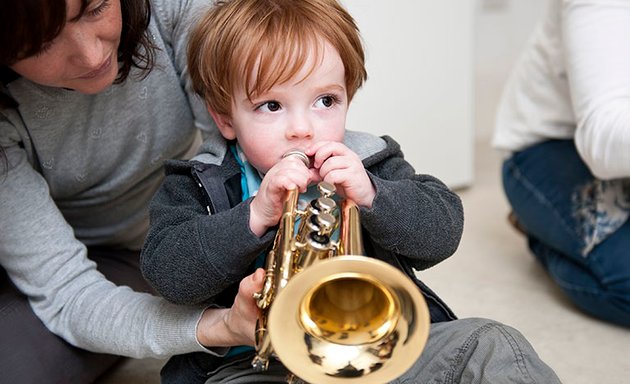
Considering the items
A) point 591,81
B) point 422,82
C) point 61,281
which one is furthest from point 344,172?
point 422,82

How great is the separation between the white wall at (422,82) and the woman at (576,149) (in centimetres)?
37

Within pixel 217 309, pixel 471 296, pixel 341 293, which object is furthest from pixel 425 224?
pixel 471 296

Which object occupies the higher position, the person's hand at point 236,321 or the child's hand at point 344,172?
the child's hand at point 344,172

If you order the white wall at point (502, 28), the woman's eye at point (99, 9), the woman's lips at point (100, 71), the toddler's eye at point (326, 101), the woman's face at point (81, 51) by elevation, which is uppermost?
the woman's eye at point (99, 9)

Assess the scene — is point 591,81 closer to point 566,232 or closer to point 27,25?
point 566,232

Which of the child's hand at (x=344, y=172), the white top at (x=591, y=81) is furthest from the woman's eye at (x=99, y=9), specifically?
the white top at (x=591, y=81)

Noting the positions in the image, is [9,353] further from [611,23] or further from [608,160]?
[611,23]

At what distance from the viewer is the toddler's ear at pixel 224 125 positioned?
1141 millimetres

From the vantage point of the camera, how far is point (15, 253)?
47.2 inches

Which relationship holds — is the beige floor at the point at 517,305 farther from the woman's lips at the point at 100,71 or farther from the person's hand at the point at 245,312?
the woman's lips at the point at 100,71

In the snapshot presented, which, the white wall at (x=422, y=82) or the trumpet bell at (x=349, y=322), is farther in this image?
the white wall at (x=422, y=82)

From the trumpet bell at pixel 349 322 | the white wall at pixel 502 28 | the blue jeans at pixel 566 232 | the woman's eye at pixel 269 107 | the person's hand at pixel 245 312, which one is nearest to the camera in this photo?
the trumpet bell at pixel 349 322

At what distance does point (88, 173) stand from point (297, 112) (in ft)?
1.36

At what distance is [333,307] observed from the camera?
917 millimetres
